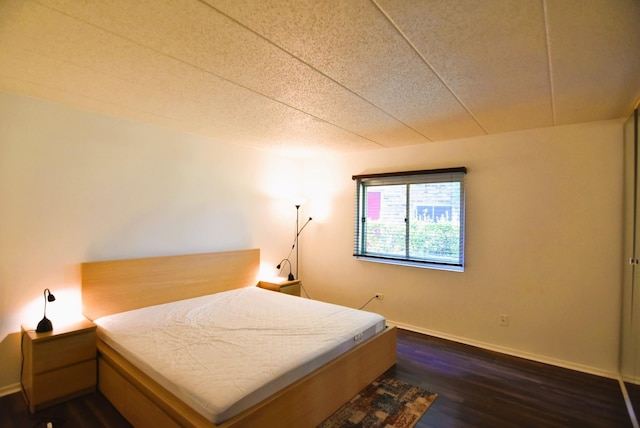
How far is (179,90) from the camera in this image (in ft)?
7.67

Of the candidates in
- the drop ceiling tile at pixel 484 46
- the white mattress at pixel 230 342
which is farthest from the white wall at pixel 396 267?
the drop ceiling tile at pixel 484 46

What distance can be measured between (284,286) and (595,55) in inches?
142

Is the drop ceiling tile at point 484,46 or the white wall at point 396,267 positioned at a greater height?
the drop ceiling tile at point 484,46

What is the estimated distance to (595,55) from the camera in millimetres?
1741

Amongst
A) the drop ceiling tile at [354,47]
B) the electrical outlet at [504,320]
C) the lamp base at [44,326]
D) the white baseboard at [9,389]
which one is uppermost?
the drop ceiling tile at [354,47]

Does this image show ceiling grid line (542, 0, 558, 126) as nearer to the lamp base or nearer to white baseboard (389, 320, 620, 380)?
white baseboard (389, 320, 620, 380)

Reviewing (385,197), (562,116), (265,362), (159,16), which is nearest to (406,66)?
(159,16)

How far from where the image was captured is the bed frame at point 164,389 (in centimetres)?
173

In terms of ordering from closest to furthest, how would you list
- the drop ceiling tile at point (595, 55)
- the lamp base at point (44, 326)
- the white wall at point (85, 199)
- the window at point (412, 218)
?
the drop ceiling tile at point (595, 55) → the lamp base at point (44, 326) → the white wall at point (85, 199) → the window at point (412, 218)

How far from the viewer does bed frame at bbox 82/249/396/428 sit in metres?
1.73

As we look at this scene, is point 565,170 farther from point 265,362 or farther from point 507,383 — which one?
point 265,362

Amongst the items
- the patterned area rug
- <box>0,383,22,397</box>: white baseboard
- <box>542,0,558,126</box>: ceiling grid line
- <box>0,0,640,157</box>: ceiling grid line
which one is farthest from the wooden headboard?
<box>542,0,558,126</box>: ceiling grid line

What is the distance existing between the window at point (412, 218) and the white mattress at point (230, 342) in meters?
1.32

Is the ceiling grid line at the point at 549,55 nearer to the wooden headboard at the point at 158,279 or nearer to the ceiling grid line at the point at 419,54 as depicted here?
the ceiling grid line at the point at 419,54
